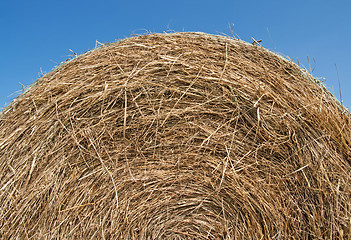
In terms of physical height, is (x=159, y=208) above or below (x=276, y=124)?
below

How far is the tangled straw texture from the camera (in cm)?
168

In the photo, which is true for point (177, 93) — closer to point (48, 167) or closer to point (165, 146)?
point (165, 146)

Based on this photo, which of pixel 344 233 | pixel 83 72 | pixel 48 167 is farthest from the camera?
pixel 83 72

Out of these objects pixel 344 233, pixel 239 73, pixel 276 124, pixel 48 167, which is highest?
pixel 239 73

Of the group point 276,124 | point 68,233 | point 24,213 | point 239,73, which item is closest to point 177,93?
point 239,73

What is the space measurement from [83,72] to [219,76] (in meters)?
0.82

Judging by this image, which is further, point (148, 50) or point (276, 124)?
point (148, 50)

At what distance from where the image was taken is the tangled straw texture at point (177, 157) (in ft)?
5.50

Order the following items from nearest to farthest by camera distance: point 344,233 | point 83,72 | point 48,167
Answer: point 344,233 < point 48,167 < point 83,72

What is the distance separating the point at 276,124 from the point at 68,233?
1.30 m

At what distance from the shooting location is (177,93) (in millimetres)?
1758

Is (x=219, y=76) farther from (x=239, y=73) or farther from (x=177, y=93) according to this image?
(x=177, y=93)

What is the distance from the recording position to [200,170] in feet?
5.66

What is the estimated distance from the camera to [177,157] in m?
1.73
